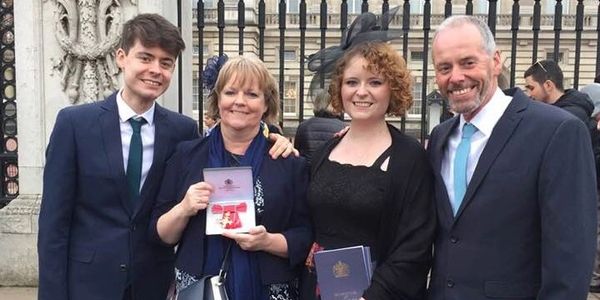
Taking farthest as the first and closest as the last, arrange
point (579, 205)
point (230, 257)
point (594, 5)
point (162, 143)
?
1. point (594, 5)
2. point (162, 143)
3. point (230, 257)
4. point (579, 205)

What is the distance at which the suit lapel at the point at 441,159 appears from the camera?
7.86 feet

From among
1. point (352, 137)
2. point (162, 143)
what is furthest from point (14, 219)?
point (352, 137)

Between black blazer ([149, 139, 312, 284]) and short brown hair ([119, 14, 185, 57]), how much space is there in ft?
1.62

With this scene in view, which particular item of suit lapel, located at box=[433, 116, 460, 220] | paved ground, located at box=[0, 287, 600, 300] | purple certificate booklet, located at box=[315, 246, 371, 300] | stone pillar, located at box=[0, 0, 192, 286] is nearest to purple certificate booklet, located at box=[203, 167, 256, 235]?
purple certificate booklet, located at box=[315, 246, 371, 300]

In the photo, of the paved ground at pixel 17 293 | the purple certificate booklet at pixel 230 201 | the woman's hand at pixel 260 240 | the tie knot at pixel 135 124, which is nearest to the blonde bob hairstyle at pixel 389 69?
the purple certificate booklet at pixel 230 201

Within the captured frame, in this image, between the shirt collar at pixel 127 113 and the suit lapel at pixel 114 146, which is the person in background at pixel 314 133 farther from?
the suit lapel at pixel 114 146

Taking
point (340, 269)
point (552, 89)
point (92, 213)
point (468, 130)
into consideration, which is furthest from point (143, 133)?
point (552, 89)

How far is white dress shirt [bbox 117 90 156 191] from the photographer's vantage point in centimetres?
283

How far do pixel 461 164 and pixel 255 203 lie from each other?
0.93 meters

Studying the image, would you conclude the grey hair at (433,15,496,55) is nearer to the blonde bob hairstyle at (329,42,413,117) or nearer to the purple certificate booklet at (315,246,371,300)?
the blonde bob hairstyle at (329,42,413,117)

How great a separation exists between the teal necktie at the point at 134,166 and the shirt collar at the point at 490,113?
1593mm

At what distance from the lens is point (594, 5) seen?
76.7 feet

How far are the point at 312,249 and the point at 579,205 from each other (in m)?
1.15

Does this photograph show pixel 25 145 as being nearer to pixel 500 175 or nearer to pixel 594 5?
pixel 500 175
